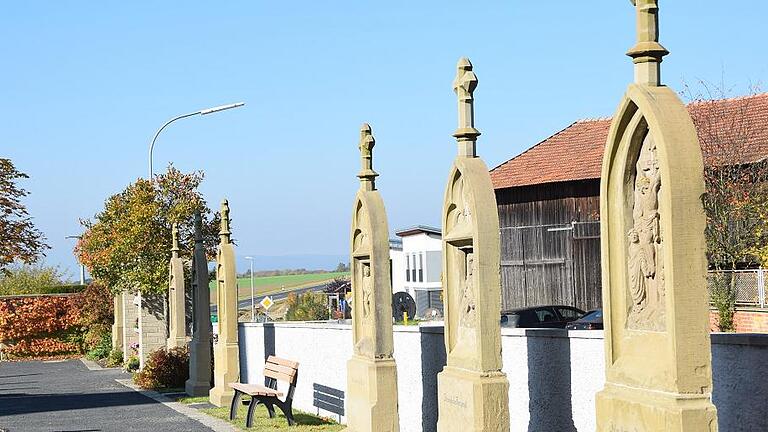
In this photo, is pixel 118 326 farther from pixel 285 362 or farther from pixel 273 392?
pixel 273 392

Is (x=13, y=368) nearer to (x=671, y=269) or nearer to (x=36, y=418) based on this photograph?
(x=36, y=418)

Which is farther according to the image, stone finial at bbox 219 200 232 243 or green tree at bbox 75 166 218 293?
green tree at bbox 75 166 218 293

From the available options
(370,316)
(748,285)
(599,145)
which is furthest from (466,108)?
(599,145)

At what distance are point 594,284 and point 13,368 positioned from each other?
18760 millimetres

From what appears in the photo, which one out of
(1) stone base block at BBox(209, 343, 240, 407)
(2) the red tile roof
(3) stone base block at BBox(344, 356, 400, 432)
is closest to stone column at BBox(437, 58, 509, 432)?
(3) stone base block at BBox(344, 356, 400, 432)

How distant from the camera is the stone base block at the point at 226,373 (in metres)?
20.3

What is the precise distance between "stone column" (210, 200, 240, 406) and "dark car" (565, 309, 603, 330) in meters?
6.96

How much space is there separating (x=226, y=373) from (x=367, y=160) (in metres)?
8.11

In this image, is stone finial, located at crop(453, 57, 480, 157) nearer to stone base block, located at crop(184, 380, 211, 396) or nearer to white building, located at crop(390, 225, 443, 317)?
stone base block, located at crop(184, 380, 211, 396)

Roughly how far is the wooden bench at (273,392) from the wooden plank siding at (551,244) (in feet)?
66.9

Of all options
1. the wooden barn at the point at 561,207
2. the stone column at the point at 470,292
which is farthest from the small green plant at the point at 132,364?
the stone column at the point at 470,292

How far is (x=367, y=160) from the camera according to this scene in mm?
13430

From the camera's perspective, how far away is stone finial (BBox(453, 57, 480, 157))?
398 inches

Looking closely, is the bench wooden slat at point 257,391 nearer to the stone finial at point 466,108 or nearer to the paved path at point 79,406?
the paved path at point 79,406
